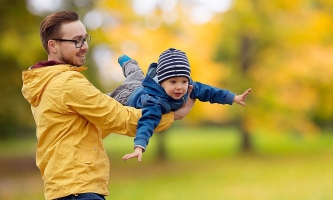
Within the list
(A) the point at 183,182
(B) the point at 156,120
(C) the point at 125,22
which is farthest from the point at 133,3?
(B) the point at 156,120

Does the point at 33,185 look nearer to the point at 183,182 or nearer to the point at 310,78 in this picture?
the point at 183,182

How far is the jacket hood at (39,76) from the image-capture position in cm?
303

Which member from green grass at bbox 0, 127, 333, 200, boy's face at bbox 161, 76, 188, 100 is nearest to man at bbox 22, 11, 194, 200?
boy's face at bbox 161, 76, 188, 100

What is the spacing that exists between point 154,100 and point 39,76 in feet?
2.08

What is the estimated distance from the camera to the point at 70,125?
302 centimetres

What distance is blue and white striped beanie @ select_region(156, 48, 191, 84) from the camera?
3.29 meters

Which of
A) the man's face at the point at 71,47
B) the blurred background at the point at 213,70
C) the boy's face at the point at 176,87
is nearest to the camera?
the man's face at the point at 71,47

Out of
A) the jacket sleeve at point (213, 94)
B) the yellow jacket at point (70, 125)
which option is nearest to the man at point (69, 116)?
the yellow jacket at point (70, 125)

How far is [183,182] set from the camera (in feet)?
51.7

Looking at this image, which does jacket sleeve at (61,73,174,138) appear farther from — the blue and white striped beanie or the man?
the blue and white striped beanie

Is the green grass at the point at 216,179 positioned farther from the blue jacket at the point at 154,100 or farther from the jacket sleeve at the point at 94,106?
the jacket sleeve at the point at 94,106

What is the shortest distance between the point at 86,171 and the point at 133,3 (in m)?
16.0

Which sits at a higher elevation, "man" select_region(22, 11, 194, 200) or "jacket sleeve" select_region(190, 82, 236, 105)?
"jacket sleeve" select_region(190, 82, 236, 105)

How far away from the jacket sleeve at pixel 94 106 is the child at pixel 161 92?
0.38 feet
